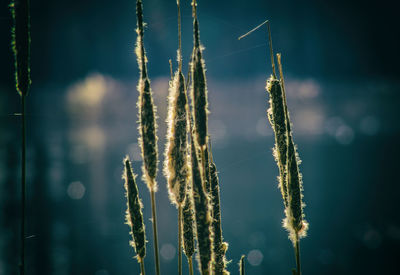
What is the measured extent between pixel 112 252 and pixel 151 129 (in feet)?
153

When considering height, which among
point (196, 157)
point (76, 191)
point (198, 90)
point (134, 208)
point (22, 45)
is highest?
point (22, 45)

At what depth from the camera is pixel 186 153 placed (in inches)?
24.5

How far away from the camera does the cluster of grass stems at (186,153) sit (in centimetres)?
54

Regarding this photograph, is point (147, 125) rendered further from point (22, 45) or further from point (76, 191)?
point (76, 191)

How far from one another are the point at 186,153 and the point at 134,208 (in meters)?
0.18

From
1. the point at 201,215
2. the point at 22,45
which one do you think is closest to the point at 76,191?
the point at 22,45

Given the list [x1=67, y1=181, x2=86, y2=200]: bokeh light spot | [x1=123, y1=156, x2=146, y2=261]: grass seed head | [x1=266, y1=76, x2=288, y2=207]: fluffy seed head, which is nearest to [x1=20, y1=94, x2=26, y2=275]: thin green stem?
[x1=123, y1=156, x2=146, y2=261]: grass seed head

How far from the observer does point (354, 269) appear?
123ft

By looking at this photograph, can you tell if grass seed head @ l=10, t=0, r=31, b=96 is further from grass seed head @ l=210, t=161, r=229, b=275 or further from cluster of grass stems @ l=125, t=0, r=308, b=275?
grass seed head @ l=210, t=161, r=229, b=275

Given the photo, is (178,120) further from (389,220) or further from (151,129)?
(389,220)

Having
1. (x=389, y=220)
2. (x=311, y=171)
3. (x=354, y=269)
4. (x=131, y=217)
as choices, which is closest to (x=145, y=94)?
(x=131, y=217)

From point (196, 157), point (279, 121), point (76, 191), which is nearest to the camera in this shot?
point (196, 157)

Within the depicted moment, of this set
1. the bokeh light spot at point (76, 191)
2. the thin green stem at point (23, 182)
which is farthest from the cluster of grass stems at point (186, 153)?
the bokeh light spot at point (76, 191)

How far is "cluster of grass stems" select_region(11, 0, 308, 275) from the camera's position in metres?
0.54
